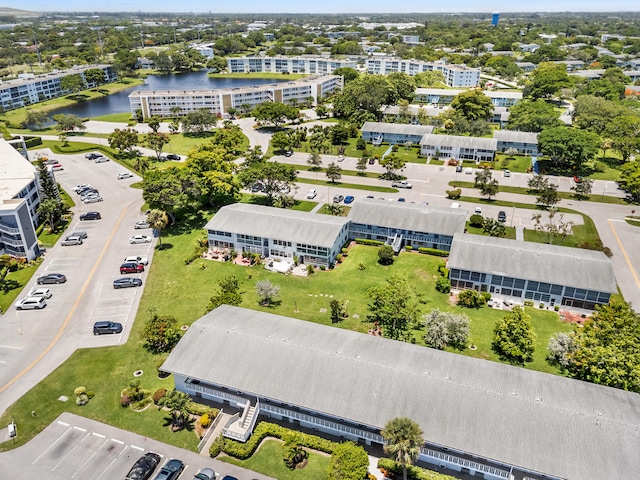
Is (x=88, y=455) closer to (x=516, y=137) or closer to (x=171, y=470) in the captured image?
(x=171, y=470)

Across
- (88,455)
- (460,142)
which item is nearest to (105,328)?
(88,455)

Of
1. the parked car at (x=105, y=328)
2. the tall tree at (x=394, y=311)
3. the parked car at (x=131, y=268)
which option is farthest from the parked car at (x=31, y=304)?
the tall tree at (x=394, y=311)

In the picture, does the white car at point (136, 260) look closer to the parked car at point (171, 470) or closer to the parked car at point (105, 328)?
the parked car at point (105, 328)

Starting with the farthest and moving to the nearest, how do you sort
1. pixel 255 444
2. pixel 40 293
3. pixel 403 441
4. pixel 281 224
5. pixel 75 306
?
pixel 281 224 < pixel 40 293 < pixel 75 306 < pixel 255 444 < pixel 403 441

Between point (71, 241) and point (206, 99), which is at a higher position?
point (206, 99)

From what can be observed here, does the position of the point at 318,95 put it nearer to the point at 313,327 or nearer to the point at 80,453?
the point at 313,327

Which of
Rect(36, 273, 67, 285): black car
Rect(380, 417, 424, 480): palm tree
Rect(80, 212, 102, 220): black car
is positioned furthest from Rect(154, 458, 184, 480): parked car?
Rect(80, 212, 102, 220): black car

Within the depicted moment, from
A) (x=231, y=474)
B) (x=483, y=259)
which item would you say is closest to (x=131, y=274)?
(x=231, y=474)
